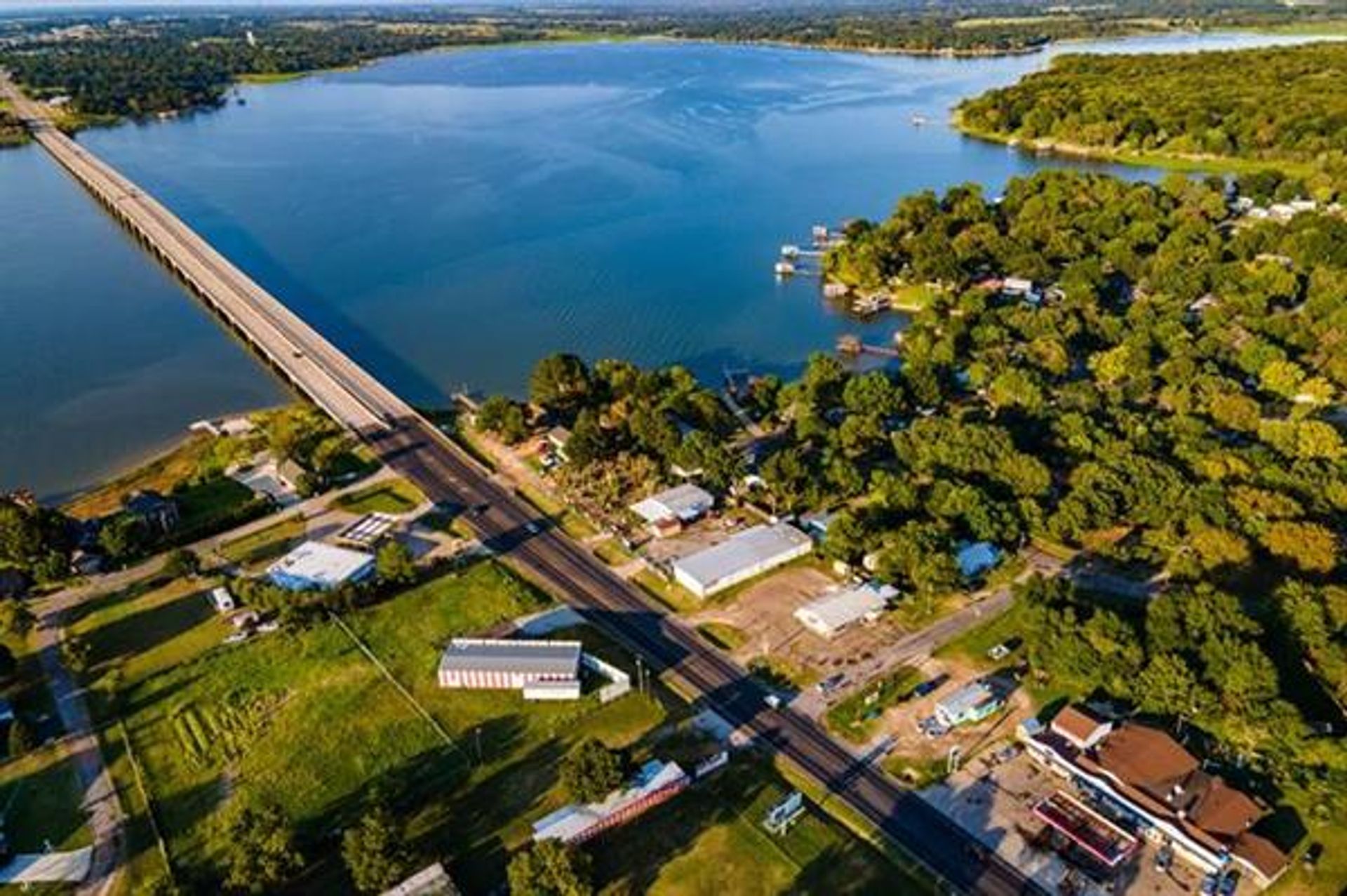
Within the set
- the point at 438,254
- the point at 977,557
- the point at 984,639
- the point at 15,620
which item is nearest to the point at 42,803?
the point at 15,620

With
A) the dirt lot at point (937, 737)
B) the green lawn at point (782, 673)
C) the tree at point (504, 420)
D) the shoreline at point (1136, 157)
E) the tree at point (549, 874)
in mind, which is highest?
the shoreline at point (1136, 157)

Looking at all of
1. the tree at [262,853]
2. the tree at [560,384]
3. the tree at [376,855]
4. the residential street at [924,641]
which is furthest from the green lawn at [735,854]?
the tree at [560,384]

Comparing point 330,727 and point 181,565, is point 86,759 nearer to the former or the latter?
point 330,727

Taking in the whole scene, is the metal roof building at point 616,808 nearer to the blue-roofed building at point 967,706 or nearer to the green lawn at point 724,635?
the green lawn at point 724,635

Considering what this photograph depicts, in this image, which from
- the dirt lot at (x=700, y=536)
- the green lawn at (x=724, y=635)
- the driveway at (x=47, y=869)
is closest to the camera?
the driveway at (x=47, y=869)

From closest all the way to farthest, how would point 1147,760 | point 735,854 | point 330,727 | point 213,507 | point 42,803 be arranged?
point 735,854 → point 1147,760 → point 42,803 → point 330,727 → point 213,507

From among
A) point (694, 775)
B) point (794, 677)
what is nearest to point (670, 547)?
point (794, 677)
